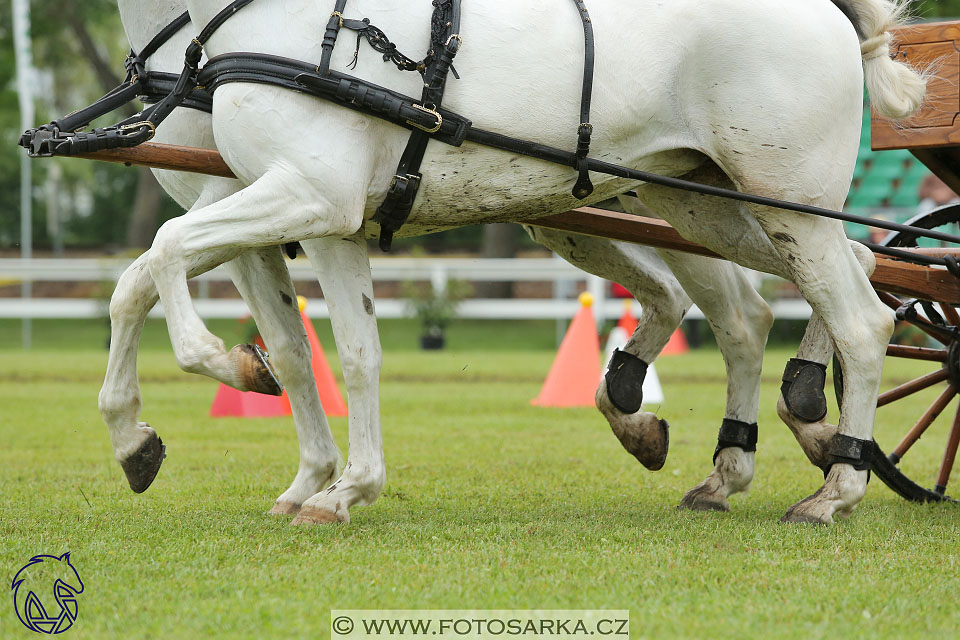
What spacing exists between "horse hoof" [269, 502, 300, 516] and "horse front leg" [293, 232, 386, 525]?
35cm

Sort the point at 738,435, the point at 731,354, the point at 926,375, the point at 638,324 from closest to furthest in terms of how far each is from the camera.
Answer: the point at 738,435, the point at 731,354, the point at 638,324, the point at 926,375

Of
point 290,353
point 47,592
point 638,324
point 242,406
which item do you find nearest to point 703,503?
point 638,324

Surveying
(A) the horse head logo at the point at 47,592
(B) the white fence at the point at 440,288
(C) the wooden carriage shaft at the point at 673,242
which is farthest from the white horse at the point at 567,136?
(B) the white fence at the point at 440,288

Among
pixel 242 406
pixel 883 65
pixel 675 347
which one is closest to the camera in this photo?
pixel 883 65

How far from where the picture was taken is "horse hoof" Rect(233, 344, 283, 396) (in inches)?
141

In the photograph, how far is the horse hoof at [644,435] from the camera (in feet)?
16.1

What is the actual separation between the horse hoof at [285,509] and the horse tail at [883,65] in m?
2.88

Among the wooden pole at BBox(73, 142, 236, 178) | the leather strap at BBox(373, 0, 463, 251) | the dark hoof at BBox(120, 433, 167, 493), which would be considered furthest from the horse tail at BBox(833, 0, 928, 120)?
the dark hoof at BBox(120, 433, 167, 493)

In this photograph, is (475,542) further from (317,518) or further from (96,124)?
(96,124)

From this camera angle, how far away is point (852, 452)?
13.9 feet

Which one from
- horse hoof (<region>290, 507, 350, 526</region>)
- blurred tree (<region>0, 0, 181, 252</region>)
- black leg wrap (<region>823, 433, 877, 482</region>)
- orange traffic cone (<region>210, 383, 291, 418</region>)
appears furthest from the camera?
blurred tree (<region>0, 0, 181, 252</region>)

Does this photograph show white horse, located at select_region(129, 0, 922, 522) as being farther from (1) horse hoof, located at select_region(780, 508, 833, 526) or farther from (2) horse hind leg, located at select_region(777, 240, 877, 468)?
(2) horse hind leg, located at select_region(777, 240, 877, 468)

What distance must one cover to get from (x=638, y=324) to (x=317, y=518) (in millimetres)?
1883

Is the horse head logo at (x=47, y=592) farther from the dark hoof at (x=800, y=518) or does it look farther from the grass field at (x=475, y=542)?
the dark hoof at (x=800, y=518)
